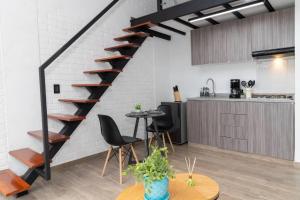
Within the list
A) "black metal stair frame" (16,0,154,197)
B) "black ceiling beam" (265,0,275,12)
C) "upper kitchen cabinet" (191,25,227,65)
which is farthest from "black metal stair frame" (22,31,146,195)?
"black ceiling beam" (265,0,275,12)

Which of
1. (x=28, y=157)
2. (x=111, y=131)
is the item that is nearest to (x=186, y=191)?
(x=111, y=131)

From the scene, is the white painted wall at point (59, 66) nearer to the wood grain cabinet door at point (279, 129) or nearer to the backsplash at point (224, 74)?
the backsplash at point (224, 74)

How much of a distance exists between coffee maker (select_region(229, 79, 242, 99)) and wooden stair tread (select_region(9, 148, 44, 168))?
355cm

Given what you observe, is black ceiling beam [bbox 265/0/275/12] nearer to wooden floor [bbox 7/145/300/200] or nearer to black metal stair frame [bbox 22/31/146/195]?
black metal stair frame [bbox 22/31/146/195]

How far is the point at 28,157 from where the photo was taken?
304cm

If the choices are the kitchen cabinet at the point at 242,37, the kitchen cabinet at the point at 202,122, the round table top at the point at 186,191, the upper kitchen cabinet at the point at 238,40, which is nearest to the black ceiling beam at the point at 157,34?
the kitchen cabinet at the point at 242,37

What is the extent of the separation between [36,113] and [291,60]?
14.5ft

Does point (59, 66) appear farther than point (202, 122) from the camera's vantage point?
No

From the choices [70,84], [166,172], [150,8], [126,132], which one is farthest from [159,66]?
[166,172]

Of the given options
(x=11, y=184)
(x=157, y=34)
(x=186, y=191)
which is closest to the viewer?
(x=186, y=191)

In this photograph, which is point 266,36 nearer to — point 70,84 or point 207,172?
point 207,172

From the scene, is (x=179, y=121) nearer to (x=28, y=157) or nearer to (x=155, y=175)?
(x=28, y=157)

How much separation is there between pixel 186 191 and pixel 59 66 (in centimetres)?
297

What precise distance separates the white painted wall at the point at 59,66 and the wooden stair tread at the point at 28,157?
14 cm
